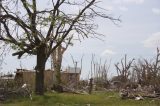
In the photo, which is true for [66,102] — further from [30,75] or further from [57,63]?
[30,75]

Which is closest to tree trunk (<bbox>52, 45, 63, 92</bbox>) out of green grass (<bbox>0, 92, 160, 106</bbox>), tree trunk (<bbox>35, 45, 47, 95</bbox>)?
tree trunk (<bbox>35, 45, 47, 95</bbox>)

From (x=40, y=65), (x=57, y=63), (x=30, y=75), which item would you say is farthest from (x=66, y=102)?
(x=30, y=75)

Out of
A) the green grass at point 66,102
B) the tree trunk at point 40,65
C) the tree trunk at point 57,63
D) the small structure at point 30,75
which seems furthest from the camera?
the small structure at point 30,75

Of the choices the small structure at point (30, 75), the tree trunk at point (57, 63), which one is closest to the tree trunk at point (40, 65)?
the tree trunk at point (57, 63)

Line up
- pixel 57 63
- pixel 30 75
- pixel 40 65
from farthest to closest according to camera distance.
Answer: pixel 30 75 → pixel 57 63 → pixel 40 65

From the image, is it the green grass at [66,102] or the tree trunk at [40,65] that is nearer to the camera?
the green grass at [66,102]

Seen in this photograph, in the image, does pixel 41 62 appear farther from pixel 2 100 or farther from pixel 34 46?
pixel 2 100

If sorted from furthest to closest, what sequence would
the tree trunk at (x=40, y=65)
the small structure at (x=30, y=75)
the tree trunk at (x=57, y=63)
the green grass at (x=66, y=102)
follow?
1. the small structure at (x=30, y=75)
2. the tree trunk at (x=57, y=63)
3. the tree trunk at (x=40, y=65)
4. the green grass at (x=66, y=102)

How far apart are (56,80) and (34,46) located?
1024cm

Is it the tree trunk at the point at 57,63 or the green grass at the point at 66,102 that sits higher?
the tree trunk at the point at 57,63

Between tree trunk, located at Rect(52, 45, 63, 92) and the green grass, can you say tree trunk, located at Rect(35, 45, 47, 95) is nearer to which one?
the green grass

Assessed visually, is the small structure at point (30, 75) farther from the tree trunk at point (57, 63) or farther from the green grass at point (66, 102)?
the green grass at point (66, 102)

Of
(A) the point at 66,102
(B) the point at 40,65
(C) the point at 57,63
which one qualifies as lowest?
(A) the point at 66,102

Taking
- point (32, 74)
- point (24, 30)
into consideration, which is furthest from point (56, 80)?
point (24, 30)
